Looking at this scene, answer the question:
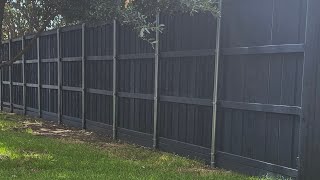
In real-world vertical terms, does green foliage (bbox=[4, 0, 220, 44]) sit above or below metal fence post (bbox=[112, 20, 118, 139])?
above

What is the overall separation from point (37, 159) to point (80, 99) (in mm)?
4795

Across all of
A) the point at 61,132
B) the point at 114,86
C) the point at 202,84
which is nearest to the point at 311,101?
the point at 202,84

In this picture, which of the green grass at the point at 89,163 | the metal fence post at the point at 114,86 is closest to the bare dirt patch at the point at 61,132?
the metal fence post at the point at 114,86

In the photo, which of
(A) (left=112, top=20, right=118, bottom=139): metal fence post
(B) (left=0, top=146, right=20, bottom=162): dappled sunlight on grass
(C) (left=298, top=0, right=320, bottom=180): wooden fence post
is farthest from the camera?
(A) (left=112, top=20, right=118, bottom=139): metal fence post

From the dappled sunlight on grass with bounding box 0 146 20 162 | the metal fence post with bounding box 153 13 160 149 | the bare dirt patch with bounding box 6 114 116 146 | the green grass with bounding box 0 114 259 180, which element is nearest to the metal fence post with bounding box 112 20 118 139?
the bare dirt patch with bounding box 6 114 116 146

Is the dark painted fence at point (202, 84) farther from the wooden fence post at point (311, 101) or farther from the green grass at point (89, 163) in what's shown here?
the green grass at point (89, 163)

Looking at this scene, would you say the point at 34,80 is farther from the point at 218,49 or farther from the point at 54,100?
the point at 218,49

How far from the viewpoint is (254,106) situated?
6301mm

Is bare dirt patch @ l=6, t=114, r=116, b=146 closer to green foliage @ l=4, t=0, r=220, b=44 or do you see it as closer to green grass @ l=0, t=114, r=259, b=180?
green grass @ l=0, t=114, r=259, b=180

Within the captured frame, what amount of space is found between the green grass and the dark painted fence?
0.43 m

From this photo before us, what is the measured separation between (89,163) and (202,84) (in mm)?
2083

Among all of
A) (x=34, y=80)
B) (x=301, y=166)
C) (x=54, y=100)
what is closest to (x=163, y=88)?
(x=301, y=166)

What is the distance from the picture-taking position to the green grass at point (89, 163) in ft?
20.0

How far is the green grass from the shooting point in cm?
609
